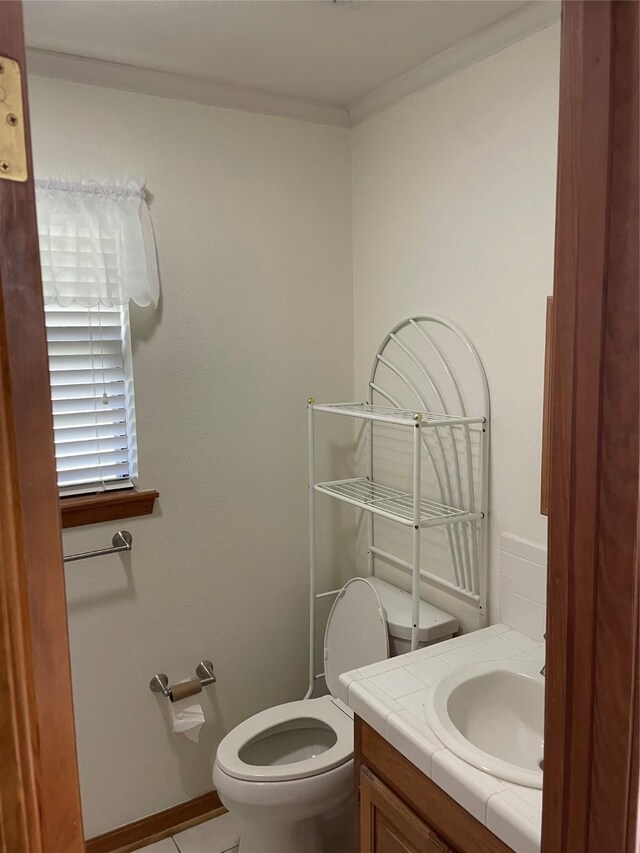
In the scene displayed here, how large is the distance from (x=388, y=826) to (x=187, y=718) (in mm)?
905

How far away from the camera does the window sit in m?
2.01

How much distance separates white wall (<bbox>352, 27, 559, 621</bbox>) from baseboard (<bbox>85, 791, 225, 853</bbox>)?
3.79 ft

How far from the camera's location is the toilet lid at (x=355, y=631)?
2.06 meters

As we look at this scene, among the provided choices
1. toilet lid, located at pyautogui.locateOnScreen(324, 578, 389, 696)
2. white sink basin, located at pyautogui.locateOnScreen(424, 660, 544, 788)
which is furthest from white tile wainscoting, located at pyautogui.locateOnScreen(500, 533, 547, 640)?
toilet lid, located at pyautogui.locateOnScreen(324, 578, 389, 696)

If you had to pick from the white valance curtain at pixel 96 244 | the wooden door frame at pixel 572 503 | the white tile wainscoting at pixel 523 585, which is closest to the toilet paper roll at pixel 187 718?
the white tile wainscoting at pixel 523 585

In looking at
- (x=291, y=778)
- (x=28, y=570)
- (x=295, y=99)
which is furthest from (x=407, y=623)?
(x=295, y=99)

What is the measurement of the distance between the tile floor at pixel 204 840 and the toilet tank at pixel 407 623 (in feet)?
2.83

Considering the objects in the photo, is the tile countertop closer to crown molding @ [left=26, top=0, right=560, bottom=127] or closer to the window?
the window

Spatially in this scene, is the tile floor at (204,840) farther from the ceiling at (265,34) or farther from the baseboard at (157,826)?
the ceiling at (265,34)

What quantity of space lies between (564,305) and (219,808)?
7.44 ft

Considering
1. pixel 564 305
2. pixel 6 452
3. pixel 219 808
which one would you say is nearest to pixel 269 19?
pixel 564 305

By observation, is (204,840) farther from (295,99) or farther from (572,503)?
(295,99)

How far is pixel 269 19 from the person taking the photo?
1655 millimetres

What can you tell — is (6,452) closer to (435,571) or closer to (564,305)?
(564,305)
